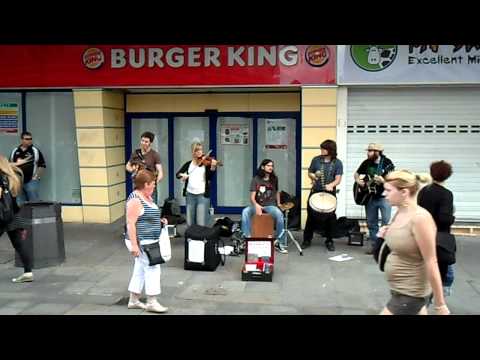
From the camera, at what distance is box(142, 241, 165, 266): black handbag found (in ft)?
19.5

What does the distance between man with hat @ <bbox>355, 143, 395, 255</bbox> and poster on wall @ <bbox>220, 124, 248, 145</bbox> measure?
3.25 metres

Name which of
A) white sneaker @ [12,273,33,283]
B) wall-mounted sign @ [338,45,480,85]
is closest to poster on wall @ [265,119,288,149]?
wall-mounted sign @ [338,45,480,85]

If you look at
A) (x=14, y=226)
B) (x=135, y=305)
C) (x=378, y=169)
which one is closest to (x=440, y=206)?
(x=135, y=305)

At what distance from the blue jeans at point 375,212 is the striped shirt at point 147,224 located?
4.22 meters

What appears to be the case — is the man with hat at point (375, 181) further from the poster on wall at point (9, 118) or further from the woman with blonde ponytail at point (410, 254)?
the poster on wall at point (9, 118)

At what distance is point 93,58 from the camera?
1073cm

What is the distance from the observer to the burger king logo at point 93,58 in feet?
35.1

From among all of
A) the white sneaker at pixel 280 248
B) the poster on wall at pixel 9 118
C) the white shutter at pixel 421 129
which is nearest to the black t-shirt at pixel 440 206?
the white sneaker at pixel 280 248

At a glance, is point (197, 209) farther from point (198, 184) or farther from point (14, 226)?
point (14, 226)

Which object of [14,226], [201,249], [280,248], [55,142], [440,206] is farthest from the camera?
[55,142]

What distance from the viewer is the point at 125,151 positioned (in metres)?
12.0

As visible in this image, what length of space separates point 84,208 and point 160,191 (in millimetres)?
1657

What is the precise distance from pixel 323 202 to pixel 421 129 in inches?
114
